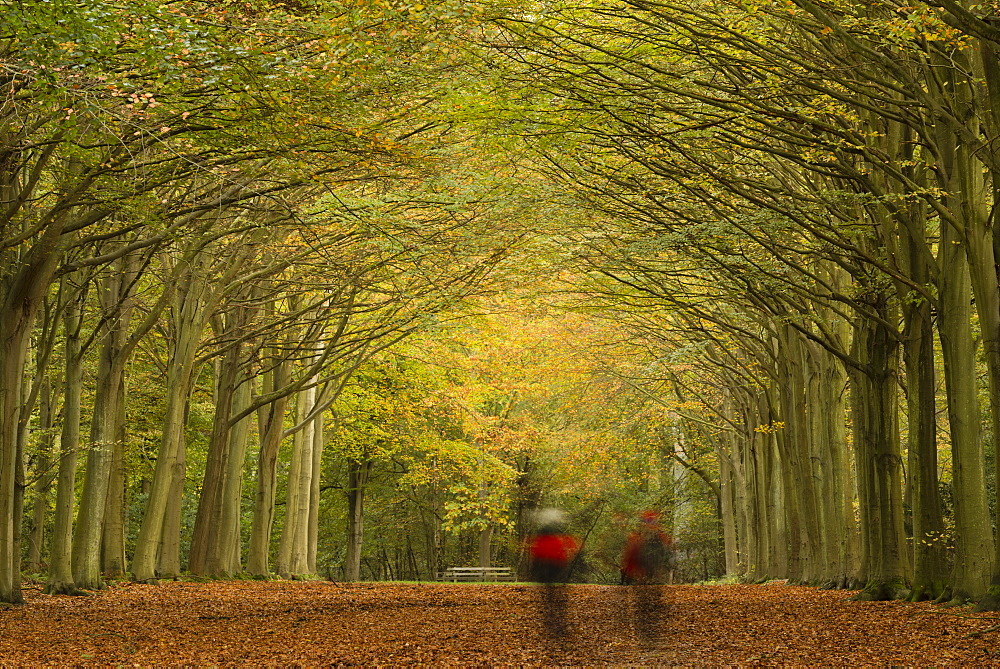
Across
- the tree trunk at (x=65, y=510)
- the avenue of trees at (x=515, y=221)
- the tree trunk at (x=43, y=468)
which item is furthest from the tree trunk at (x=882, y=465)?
the tree trunk at (x=43, y=468)

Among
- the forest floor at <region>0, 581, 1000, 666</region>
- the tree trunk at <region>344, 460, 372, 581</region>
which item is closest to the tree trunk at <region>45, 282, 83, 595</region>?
the forest floor at <region>0, 581, 1000, 666</region>

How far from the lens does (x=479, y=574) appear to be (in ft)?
110

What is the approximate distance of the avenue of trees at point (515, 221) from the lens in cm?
1000

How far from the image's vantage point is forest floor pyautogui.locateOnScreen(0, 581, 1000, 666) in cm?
853

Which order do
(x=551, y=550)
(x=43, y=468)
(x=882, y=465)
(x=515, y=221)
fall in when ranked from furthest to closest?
(x=43, y=468) < (x=515, y=221) < (x=882, y=465) < (x=551, y=550)

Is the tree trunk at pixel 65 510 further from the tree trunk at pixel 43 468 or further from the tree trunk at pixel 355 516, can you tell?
the tree trunk at pixel 355 516

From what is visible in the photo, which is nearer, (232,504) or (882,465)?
(882,465)

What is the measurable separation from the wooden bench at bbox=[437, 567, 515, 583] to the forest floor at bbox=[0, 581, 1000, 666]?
17.5 metres

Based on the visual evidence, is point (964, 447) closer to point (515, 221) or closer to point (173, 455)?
point (515, 221)

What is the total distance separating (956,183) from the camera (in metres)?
11.8

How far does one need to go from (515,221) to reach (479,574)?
1863 cm

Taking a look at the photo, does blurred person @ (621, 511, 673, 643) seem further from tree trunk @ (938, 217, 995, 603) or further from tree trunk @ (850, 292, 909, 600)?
tree trunk @ (850, 292, 909, 600)

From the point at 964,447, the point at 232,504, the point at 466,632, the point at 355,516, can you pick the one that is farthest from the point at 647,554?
the point at 355,516

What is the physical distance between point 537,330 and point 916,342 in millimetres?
19640
